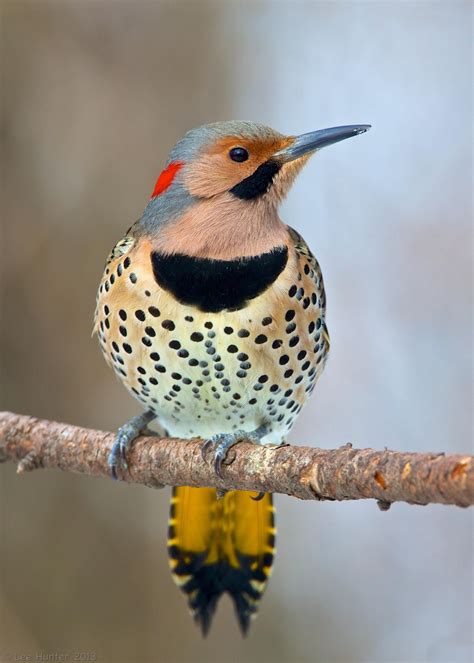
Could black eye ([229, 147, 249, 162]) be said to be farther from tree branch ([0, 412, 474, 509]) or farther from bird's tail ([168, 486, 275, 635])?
bird's tail ([168, 486, 275, 635])

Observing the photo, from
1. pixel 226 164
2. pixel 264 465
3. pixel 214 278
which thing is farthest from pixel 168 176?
pixel 264 465

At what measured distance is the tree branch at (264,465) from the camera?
1.76 meters

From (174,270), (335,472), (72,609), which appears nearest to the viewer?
(335,472)

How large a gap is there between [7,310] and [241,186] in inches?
54.0

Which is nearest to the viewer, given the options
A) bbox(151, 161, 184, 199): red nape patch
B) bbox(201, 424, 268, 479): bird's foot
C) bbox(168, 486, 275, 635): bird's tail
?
bbox(201, 424, 268, 479): bird's foot

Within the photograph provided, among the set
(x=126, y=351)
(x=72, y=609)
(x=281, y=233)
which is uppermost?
(x=281, y=233)

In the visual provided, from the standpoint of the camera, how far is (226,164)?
107 inches

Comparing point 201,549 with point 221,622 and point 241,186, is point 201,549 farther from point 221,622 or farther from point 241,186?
point 241,186

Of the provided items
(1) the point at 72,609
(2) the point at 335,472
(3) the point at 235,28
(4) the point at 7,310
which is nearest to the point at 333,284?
(3) the point at 235,28

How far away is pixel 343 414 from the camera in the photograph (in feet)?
14.7

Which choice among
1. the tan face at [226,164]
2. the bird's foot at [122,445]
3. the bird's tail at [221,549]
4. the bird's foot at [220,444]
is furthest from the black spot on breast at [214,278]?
the bird's tail at [221,549]

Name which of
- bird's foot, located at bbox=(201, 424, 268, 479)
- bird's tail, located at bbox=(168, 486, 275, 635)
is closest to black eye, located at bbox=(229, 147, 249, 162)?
bird's foot, located at bbox=(201, 424, 268, 479)

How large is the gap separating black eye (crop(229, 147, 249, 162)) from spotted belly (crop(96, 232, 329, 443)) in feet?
1.11

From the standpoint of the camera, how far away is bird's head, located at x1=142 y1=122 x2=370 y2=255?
271 cm
